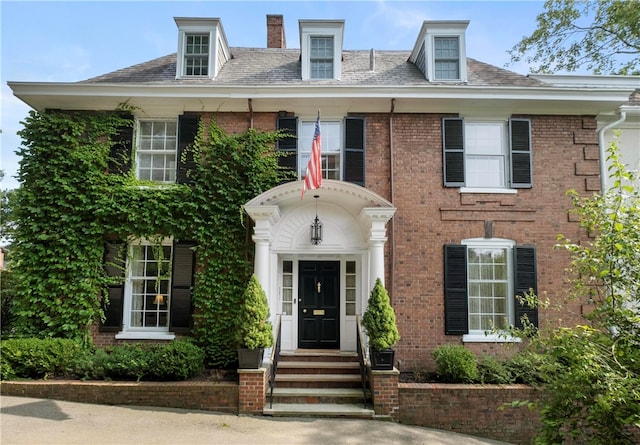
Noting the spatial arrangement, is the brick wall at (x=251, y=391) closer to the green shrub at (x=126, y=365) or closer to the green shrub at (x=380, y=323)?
the green shrub at (x=126, y=365)

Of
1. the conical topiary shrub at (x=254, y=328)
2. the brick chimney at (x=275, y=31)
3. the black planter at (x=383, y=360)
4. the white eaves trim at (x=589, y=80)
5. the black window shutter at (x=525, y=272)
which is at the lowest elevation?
the black planter at (x=383, y=360)

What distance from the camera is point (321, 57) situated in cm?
1121

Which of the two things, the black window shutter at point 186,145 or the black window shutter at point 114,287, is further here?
the black window shutter at point 186,145

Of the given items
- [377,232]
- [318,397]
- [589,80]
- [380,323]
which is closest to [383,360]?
[380,323]

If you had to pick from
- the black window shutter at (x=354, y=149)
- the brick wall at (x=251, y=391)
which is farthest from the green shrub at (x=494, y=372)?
the black window shutter at (x=354, y=149)

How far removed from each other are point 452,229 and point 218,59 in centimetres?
700

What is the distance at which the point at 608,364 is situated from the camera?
4277 mm

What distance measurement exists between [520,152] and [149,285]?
8797 mm

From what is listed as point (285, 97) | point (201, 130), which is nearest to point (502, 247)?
point (285, 97)

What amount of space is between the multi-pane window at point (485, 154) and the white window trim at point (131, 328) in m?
6.98

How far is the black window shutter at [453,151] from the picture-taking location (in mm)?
10281

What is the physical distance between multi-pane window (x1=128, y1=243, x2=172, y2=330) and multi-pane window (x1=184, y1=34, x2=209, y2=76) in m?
4.31

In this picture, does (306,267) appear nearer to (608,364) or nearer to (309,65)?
(309,65)

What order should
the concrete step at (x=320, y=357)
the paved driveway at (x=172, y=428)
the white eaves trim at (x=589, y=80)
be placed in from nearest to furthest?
the paved driveway at (x=172, y=428) < the concrete step at (x=320, y=357) < the white eaves trim at (x=589, y=80)
